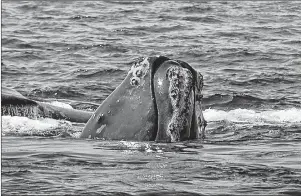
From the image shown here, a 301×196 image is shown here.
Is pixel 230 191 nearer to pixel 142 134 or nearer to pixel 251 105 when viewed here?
pixel 142 134

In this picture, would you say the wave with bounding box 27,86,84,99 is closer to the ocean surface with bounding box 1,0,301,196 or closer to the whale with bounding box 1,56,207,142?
the ocean surface with bounding box 1,0,301,196

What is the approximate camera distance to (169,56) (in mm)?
24266

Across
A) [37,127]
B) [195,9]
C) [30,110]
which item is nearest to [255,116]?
[30,110]

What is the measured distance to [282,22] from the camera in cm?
3197

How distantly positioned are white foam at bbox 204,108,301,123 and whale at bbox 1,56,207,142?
14.2 feet

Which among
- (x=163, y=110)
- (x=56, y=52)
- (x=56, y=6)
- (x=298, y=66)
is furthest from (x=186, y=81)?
(x=56, y=6)

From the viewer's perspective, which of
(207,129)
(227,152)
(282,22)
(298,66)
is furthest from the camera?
(282,22)

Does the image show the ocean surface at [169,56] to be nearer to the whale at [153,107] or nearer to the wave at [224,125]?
the wave at [224,125]

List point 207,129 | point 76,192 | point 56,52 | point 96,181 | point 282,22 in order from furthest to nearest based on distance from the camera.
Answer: point 282,22
point 56,52
point 207,129
point 96,181
point 76,192

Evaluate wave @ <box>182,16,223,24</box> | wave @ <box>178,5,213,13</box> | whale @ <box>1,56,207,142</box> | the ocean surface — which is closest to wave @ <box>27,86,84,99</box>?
the ocean surface

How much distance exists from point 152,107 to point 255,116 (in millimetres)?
6043

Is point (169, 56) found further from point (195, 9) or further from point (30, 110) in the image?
point (195, 9)

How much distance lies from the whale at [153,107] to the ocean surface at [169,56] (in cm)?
16

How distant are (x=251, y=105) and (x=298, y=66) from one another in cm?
586
